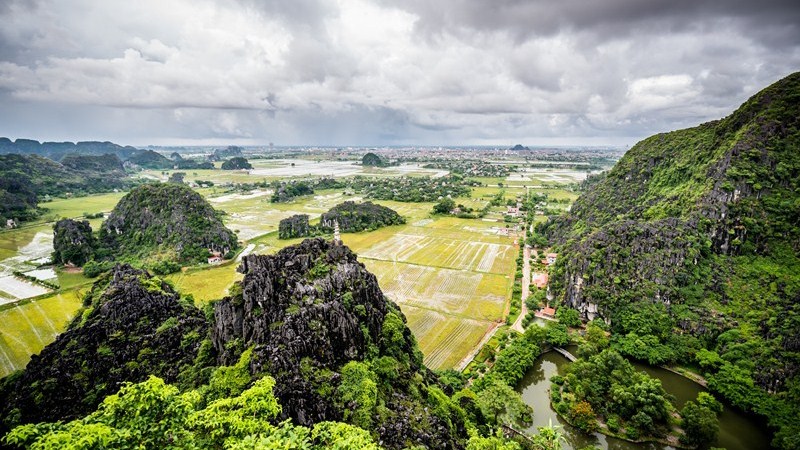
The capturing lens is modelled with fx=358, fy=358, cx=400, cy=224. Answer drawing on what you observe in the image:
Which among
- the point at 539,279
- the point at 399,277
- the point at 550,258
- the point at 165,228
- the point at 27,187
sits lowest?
the point at 539,279

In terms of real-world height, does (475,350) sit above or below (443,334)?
below

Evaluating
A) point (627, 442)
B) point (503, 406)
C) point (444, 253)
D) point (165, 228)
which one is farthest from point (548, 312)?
point (165, 228)

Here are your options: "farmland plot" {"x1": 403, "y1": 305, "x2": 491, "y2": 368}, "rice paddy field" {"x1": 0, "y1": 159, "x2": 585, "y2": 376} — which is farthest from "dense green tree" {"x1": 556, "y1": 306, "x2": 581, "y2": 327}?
"farmland plot" {"x1": 403, "y1": 305, "x2": 491, "y2": 368}

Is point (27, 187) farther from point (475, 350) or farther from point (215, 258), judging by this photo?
point (475, 350)

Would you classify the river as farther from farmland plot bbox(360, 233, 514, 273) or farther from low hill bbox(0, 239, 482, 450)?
farmland plot bbox(360, 233, 514, 273)

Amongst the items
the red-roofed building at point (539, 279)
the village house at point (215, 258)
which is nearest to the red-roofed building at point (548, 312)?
the red-roofed building at point (539, 279)

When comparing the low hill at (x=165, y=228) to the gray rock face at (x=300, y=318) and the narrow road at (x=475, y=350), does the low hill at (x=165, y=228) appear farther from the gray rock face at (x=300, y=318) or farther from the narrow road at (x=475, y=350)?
the narrow road at (x=475, y=350)
